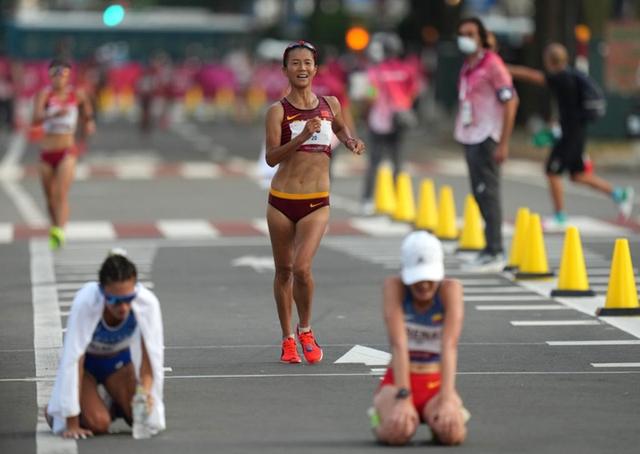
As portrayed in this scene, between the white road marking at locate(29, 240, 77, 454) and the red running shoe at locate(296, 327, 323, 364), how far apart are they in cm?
145

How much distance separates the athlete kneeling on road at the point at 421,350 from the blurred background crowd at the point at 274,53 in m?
10.1

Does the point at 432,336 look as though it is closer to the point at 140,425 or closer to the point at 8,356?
the point at 140,425

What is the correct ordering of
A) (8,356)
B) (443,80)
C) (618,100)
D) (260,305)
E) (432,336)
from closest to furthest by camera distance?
(432,336), (8,356), (260,305), (618,100), (443,80)

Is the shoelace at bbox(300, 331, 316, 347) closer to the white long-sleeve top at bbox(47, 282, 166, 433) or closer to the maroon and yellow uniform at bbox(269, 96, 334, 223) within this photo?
the maroon and yellow uniform at bbox(269, 96, 334, 223)

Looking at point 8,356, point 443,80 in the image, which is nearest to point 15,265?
point 8,356

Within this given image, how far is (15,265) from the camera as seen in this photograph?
1777 centimetres

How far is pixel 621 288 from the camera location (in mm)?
13734

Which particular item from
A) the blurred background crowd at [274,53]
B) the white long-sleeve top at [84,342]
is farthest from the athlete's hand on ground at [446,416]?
the blurred background crowd at [274,53]

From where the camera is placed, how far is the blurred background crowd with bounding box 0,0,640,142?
123 ft

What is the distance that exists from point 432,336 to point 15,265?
9.49 meters

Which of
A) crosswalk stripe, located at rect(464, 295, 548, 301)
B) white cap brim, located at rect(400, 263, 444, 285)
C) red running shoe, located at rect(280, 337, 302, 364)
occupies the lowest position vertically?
crosswalk stripe, located at rect(464, 295, 548, 301)

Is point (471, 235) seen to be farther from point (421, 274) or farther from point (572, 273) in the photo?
point (421, 274)

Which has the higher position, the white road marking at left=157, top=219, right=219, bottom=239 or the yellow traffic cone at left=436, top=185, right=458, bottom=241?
the yellow traffic cone at left=436, top=185, right=458, bottom=241

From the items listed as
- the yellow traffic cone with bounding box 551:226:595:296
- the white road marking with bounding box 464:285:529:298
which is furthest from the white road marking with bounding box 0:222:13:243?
the yellow traffic cone with bounding box 551:226:595:296
